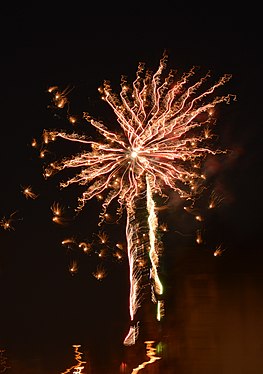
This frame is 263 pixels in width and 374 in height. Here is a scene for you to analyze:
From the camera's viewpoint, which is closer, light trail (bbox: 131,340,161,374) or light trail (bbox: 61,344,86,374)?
light trail (bbox: 131,340,161,374)

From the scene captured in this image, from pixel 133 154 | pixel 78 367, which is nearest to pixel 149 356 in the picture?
pixel 78 367

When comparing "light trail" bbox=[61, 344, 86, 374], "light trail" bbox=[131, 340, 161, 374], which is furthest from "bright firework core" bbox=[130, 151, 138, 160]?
"light trail" bbox=[61, 344, 86, 374]

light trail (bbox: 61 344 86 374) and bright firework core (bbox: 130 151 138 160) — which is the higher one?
bright firework core (bbox: 130 151 138 160)

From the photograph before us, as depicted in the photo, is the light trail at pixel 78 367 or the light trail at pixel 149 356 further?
the light trail at pixel 78 367

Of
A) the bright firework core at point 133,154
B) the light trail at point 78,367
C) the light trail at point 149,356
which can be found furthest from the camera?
the bright firework core at point 133,154

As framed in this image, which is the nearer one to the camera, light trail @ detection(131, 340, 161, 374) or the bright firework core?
light trail @ detection(131, 340, 161, 374)

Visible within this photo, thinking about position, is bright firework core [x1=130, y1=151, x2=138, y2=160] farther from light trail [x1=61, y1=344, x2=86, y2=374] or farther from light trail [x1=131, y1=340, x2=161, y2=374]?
light trail [x1=61, y1=344, x2=86, y2=374]

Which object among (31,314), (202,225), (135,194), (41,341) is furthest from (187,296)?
(31,314)

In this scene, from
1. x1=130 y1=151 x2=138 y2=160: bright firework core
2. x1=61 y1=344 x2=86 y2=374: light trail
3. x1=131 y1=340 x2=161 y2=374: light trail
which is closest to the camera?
x1=131 y1=340 x2=161 y2=374: light trail

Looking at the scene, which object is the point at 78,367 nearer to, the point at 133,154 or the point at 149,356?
the point at 149,356

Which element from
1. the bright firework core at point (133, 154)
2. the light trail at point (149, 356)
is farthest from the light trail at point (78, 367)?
the bright firework core at point (133, 154)

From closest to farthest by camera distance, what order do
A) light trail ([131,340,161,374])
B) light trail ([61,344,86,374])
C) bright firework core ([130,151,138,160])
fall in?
light trail ([131,340,161,374])
light trail ([61,344,86,374])
bright firework core ([130,151,138,160])

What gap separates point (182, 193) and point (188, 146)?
89 centimetres

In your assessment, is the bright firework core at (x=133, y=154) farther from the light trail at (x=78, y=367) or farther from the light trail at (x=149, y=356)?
the light trail at (x=78, y=367)
